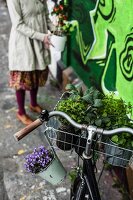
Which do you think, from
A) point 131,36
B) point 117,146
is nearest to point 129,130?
point 117,146

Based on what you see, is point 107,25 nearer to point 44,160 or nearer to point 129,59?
point 129,59

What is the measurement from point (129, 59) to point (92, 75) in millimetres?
1012

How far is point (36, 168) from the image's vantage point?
2.91 meters

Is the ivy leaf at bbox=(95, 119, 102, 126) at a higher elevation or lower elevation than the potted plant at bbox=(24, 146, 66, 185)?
higher

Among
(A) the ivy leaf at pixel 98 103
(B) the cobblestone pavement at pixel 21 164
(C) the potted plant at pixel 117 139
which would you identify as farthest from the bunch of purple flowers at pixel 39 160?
(B) the cobblestone pavement at pixel 21 164

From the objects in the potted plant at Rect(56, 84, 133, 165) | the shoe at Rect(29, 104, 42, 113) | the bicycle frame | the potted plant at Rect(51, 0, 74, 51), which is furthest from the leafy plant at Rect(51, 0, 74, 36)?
the bicycle frame

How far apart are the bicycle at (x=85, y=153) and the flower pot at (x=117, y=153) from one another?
0.7 inches

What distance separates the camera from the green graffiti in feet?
12.4

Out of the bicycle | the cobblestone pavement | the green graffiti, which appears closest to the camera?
the bicycle

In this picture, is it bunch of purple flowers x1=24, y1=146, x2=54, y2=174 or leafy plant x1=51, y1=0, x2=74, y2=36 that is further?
leafy plant x1=51, y1=0, x2=74, y2=36

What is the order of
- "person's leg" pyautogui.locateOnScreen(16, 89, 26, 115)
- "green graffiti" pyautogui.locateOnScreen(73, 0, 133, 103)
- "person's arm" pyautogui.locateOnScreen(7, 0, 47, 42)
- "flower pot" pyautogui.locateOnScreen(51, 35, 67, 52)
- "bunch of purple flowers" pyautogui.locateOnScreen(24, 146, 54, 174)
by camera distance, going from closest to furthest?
"bunch of purple flowers" pyautogui.locateOnScreen(24, 146, 54, 174) < "green graffiti" pyautogui.locateOnScreen(73, 0, 133, 103) < "person's arm" pyautogui.locateOnScreen(7, 0, 47, 42) < "flower pot" pyautogui.locateOnScreen(51, 35, 67, 52) < "person's leg" pyautogui.locateOnScreen(16, 89, 26, 115)

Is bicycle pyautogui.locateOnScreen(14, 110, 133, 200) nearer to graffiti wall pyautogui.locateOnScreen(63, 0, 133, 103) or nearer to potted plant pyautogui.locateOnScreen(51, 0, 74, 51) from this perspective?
graffiti wall pyautogui.locateOnScreen(63, 0, 133, 103)

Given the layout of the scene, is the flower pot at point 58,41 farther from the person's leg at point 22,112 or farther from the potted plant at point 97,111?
the potted plant at point 97,111

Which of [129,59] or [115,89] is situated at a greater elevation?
[129,59]
